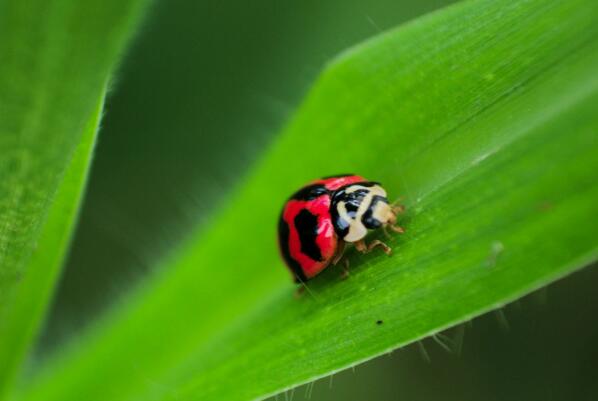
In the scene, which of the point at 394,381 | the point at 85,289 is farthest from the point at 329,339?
the point at 85,289

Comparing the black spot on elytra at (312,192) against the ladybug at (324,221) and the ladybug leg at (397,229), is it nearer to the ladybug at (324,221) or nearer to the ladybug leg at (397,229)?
the ladybug at (324,221)

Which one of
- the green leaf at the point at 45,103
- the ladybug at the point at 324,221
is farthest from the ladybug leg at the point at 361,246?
the green leaf at the point at 45,103

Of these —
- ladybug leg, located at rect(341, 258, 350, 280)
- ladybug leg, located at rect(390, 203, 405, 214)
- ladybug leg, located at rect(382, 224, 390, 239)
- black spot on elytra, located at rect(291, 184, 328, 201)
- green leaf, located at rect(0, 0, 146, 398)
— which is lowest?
ladybug leg, located at rect(341, 258, 350, 280)

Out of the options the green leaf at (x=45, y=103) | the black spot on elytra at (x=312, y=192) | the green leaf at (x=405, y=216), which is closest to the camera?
the green leaf at (x=45, y=103)

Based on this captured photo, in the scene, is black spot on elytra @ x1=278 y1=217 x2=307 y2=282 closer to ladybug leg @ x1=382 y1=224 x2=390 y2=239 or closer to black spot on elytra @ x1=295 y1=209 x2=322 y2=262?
black spot on elytra @ x1=295 y1=209 x2=322 y2=262

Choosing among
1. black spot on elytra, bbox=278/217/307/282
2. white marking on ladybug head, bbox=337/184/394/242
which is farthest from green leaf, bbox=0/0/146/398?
white marking on ladybug head, bbox=337/184/394/242

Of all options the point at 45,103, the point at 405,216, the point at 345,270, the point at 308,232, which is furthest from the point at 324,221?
the point at 45,103
